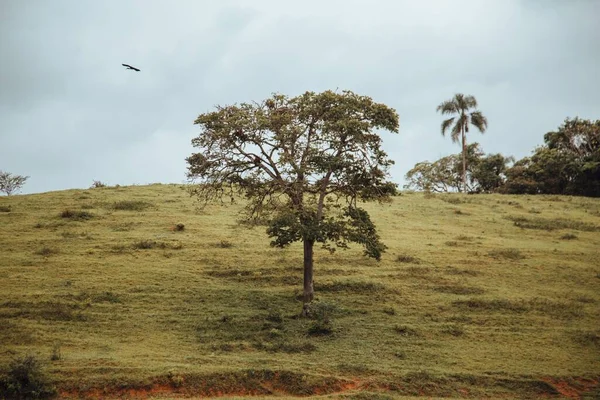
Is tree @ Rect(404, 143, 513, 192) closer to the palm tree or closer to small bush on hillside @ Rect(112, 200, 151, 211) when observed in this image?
the palm tree

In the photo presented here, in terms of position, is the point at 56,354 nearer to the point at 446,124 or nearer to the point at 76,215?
the point at 76,215

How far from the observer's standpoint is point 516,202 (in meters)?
55.8

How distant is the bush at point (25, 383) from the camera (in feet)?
58.8

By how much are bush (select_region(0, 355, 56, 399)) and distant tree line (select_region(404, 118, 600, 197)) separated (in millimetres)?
55945

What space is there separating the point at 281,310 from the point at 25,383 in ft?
39.2

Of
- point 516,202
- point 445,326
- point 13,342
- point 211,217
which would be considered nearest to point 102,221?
point 211,217

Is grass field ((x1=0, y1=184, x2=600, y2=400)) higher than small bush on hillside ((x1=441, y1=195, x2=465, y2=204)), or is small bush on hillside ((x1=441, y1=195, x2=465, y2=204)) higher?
small bush on hillside ((x1=441, y1=195, x2=465, y2=204))

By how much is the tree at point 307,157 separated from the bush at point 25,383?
10722 millimetres

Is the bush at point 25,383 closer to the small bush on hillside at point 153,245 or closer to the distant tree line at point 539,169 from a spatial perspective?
the small bush on hillside at point 153,245

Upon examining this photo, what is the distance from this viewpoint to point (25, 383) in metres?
18.1

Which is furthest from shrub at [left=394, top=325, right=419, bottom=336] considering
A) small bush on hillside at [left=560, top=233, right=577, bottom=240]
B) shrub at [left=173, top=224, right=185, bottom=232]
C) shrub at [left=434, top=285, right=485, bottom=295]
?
small bush on hillside at [left=560, top=233, right=577, bottom=240]

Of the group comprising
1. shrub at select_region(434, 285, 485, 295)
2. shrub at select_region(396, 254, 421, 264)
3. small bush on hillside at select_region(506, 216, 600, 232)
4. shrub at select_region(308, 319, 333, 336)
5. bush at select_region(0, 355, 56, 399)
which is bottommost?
bush at select_region(0, 355, 56, 399)

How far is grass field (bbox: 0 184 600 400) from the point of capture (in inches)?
790

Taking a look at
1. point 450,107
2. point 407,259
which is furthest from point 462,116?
point 407,259
